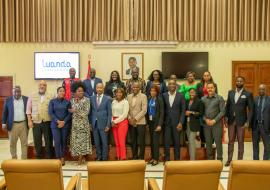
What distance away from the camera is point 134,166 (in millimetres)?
3613

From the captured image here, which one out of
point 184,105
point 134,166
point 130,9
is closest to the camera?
point 134,166

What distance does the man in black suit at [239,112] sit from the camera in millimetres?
7336

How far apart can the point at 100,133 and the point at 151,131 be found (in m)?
0.99

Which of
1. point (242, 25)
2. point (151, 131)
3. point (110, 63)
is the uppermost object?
point (242, 25)

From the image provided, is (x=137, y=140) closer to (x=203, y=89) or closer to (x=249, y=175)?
(x=203, y=89)

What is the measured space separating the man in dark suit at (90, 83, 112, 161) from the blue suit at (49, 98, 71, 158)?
50cm

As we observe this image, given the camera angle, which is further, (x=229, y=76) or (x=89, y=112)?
(x=229, y=76)

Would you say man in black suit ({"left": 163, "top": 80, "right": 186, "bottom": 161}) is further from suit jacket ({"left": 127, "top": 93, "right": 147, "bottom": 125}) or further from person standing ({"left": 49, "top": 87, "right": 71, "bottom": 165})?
person standing ({"left": 49, "top": 87, "right": 71, "bottom": 165})

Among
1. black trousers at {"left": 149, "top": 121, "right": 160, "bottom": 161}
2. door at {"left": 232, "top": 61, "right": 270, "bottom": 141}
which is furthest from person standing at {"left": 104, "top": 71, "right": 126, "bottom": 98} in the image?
door at {"left": 232, "top": 61, "right": 270, "bottom": 141}

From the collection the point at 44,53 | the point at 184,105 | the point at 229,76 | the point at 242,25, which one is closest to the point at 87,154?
the point at 184,105

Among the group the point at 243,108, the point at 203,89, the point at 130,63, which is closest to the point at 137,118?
the point at 203,89

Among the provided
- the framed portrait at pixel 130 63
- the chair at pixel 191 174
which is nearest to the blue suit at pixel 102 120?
the framed portrait at pixel 130 63

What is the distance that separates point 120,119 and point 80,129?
2.59ft

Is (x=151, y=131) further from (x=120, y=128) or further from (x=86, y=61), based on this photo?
(x=86, y=61)
